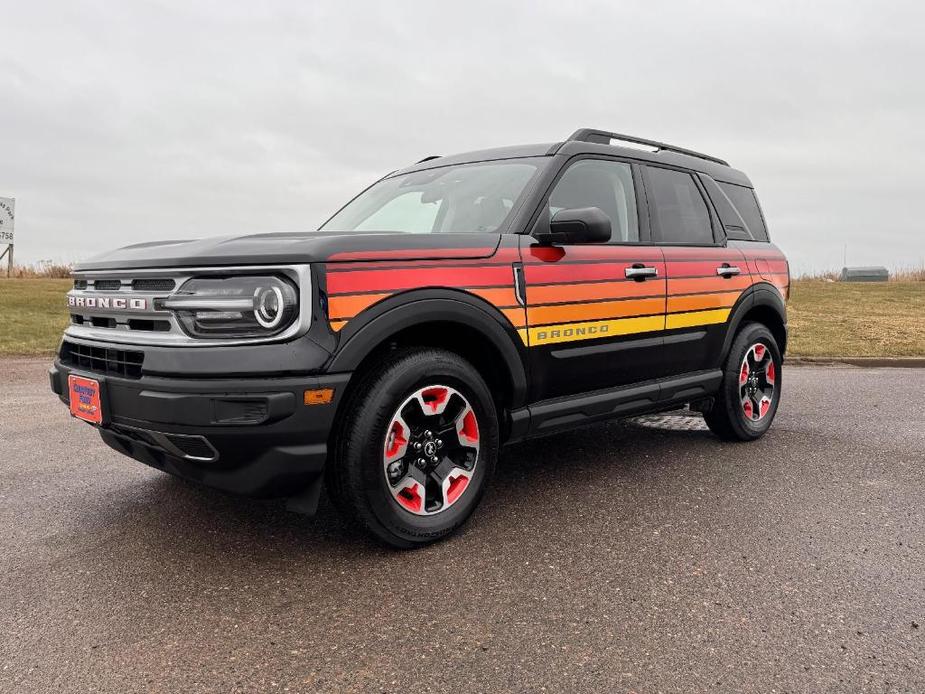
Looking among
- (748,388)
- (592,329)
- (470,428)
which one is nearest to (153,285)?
(470,428)

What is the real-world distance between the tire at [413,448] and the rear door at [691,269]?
1663 millimetres

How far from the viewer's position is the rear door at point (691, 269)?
4.71 m

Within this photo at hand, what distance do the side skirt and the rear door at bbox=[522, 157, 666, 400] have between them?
0.06m

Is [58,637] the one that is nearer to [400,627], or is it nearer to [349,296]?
[400,627]

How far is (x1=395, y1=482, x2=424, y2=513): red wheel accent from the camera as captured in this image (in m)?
3.35

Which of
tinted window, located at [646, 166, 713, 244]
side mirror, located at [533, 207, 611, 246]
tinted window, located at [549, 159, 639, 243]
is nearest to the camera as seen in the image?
side mirror, located at [533, 207, 611, 246]

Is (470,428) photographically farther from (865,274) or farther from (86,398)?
(865,274)

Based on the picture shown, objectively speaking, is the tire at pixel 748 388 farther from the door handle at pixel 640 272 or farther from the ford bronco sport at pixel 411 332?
the door handle at pixel 640 272

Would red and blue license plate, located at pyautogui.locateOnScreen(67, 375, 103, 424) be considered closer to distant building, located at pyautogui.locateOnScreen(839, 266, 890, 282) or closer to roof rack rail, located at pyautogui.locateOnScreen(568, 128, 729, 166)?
roof rack rail, located at pyautogui.locateOnScreen(568, 128, 729, 166)

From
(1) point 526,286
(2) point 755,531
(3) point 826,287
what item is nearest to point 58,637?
(1) point 526,286

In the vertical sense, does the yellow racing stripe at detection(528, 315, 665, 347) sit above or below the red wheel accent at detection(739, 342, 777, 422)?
above

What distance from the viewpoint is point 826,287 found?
25891 mm

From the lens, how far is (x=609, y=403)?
4.27 metres

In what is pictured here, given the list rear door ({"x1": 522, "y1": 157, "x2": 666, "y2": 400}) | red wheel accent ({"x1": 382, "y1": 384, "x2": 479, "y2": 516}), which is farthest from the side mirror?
red wheel accent ({"x1": 382, "y1": 384, "x2": 479, "y2": 516})
